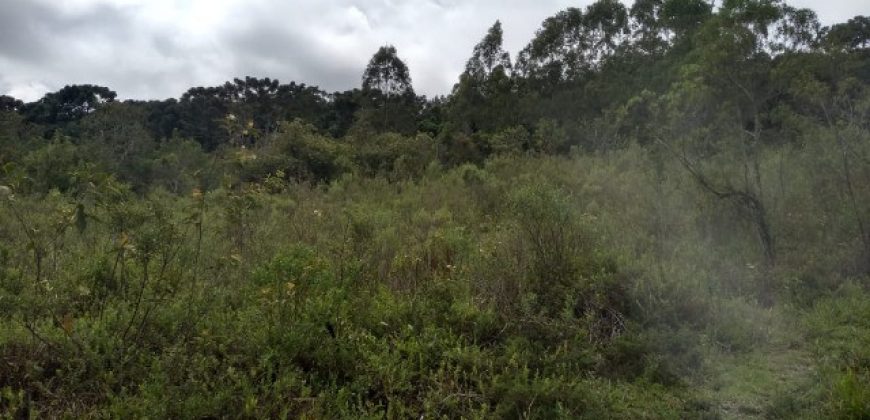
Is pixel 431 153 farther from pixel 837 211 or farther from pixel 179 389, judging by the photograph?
pixel 179 389

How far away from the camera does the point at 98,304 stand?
4.47 metres

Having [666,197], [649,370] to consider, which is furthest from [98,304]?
[666,197]

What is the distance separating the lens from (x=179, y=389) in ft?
11.6

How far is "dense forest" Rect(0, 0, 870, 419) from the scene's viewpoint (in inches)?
148

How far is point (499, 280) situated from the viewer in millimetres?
5309

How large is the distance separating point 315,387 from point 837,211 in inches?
276

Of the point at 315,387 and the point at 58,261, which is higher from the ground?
the point at 58,261

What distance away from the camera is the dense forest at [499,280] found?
12.3ft

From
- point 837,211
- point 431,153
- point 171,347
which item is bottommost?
point 171,347

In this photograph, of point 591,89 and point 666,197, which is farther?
point 591,89

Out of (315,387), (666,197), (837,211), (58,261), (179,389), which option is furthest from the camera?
(666,197)

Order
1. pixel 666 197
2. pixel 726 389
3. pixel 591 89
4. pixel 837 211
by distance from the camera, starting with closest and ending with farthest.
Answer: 1. pixel 726 389
2. pixel 837 211
3. pixel 666 197
4. pixel 591 89

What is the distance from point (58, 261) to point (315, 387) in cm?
290

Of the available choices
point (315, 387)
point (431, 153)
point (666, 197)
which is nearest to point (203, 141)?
point (431, 153)
